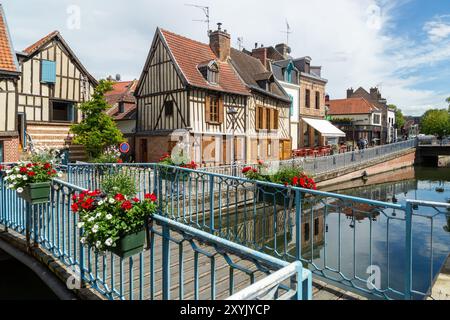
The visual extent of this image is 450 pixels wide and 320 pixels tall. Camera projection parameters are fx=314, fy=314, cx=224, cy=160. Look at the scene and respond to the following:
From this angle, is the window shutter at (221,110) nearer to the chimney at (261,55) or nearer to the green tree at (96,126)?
the green tree at (96,126)

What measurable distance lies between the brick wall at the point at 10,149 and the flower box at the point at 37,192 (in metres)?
10.2

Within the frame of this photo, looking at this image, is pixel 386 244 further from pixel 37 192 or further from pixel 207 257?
pixel 37 192

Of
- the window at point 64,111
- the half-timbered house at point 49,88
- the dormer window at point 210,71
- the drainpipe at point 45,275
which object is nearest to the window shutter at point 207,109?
the dormer window at point 210,71

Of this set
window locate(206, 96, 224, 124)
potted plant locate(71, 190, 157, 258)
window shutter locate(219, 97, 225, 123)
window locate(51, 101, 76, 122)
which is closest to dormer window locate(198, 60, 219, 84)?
window locate(206, 96, 224, 124)

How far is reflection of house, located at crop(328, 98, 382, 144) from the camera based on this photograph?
137 ft

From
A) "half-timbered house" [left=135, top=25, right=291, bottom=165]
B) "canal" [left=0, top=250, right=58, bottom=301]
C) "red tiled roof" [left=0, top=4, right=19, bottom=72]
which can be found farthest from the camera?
"half-timbered house" [left=135, top=25, right=291, bottom=165]

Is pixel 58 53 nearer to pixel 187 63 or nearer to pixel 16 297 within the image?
pixel 187 63

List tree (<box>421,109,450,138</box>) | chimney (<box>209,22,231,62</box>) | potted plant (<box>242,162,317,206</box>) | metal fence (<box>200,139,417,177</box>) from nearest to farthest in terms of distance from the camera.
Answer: potted plant (<box>242,162,317,206</box>) < metal fence (<box>200,139,417,177</box>) < chimney (<box>209,22,231,62</box>) < tree (<box>421,109,450,138</box>)

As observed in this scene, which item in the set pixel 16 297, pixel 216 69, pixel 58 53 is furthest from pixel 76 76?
pixel 16 297

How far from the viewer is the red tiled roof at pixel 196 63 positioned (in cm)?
1694

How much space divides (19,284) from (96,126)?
34.3 ft

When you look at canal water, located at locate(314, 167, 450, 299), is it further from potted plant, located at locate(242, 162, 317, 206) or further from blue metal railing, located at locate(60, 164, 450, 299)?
potted plant, located at locate(242, 162, 317, 206)

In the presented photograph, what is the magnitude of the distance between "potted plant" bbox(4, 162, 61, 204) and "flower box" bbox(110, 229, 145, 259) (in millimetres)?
2246

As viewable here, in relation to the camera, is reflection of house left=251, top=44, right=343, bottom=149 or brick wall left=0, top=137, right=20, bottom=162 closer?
brick wall left=0, top=137, right=20, bottom=162
